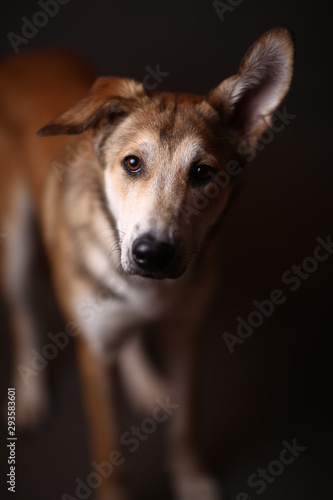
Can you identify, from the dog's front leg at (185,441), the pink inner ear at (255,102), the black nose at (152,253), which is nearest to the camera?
the black nose at (152,253)

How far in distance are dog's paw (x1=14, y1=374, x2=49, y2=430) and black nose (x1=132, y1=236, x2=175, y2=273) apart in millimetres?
1211

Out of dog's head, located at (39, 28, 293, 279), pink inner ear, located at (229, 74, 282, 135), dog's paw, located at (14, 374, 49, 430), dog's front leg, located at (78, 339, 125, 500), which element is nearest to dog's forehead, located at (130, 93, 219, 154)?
dog's head, located at (39, 28, 293, 279)

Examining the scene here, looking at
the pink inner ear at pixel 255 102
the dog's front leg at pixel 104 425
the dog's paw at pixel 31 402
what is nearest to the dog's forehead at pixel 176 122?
the pink inner ear at pixel 255 102

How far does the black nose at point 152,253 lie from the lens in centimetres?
165

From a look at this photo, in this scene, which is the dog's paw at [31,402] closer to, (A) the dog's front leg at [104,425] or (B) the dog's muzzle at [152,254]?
(A) the dog's front leg at [104,425]

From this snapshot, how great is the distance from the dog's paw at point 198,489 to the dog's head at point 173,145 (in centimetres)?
108

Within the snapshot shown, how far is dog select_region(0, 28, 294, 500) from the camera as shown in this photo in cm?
176

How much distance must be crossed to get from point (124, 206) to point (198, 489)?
1.30m

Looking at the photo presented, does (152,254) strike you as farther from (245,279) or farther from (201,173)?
(245,279)

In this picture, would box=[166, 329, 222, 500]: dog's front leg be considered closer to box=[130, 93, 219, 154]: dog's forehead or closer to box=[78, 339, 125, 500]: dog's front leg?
box=[78, 339, 125, 500]: dog's front leg

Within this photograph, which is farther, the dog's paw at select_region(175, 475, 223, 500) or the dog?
the dog's paw at select_region(175, 475, 223, 500)

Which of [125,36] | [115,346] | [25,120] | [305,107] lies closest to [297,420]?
[115,346]

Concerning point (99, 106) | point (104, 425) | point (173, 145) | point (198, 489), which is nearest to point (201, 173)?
point (173, 145)

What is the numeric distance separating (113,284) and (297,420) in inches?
47.6
